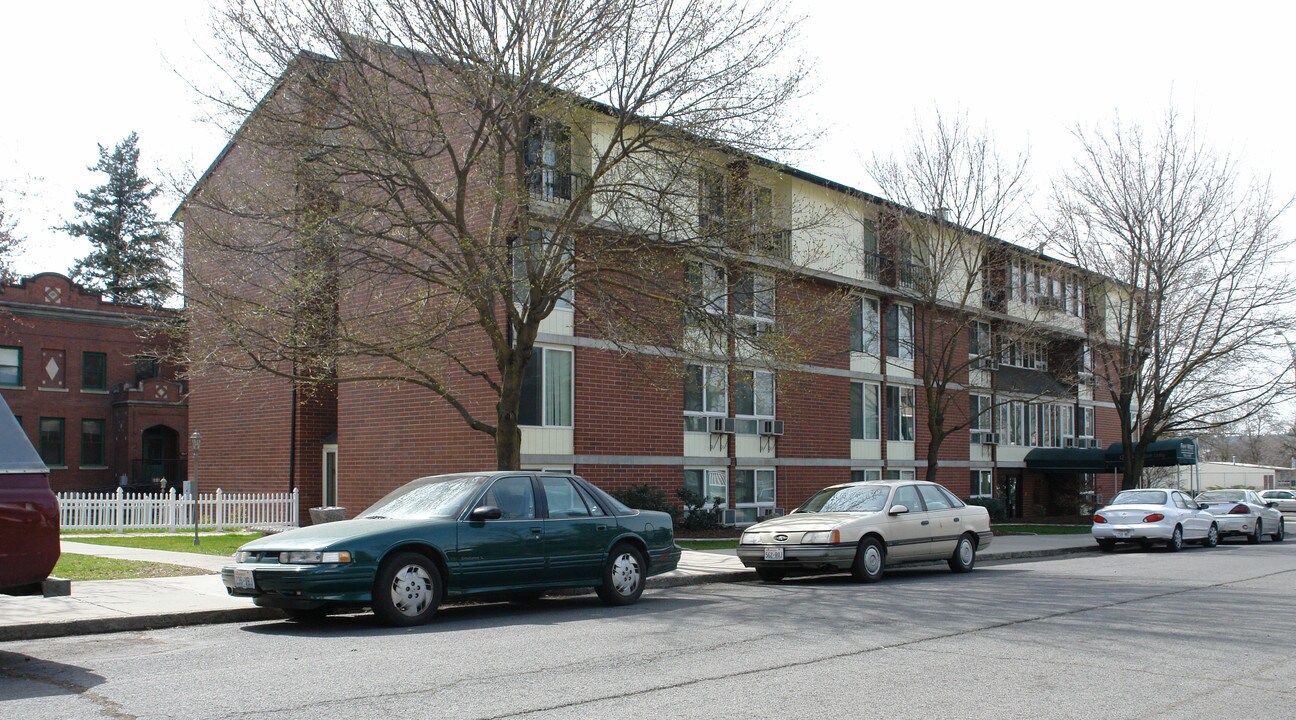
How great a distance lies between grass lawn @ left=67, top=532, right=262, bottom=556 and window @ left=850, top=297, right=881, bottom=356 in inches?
665

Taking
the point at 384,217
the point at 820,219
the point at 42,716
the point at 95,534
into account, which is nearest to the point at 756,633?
the point at 42,716

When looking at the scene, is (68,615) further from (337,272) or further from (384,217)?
(384,217)

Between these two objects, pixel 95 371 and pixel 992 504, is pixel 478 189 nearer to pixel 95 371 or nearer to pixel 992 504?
pixel 992 504

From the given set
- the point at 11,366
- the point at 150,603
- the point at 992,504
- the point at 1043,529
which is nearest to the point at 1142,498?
the point at 1043,529

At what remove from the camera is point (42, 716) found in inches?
254

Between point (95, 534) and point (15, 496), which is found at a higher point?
point (15, 496)

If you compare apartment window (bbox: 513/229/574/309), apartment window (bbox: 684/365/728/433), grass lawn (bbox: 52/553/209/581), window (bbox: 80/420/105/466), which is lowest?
grass lawn (bbox: 52/553/209/581)

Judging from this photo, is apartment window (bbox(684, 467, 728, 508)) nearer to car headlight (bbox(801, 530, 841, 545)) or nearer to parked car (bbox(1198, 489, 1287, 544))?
car headlight (bbox(801, 530, 841, 545))

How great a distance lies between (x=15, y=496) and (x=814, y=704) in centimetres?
570

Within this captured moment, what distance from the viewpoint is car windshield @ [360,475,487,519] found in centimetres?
1127

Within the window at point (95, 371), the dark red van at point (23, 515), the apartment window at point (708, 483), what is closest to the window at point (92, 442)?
the window at point (95, 371)

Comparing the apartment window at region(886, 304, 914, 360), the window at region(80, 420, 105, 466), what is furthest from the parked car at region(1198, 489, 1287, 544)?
the window at region(80, 420, 105, 466)

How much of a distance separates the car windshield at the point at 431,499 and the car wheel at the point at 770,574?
17.3 feet

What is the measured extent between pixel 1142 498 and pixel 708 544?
9.86 m
